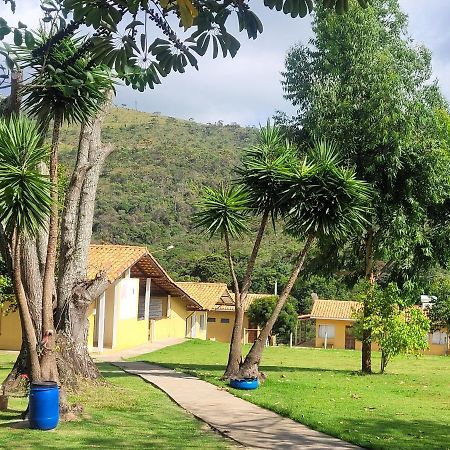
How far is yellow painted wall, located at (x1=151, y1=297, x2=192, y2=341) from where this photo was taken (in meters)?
34.4

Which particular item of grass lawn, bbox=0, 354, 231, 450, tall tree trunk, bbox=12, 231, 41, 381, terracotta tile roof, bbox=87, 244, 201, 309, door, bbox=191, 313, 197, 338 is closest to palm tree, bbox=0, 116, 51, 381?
tall tree trunk, bbox=12, 231, 41, 381

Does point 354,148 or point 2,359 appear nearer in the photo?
point 354,148

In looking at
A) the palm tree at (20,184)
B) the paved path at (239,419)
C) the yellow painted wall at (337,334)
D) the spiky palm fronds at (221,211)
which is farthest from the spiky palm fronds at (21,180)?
the yellow painted wall at (337,334)

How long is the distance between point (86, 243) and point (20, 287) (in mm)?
3785

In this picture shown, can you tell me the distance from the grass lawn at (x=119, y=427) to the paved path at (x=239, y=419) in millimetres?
318

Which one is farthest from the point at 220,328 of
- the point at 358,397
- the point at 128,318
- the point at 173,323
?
the point at 358,397

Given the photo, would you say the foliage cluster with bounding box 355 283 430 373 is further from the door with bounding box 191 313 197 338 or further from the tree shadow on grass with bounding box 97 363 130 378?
the door with bounding box 191 313 197 338

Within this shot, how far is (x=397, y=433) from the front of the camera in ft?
32.1

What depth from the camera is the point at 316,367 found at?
21484mm

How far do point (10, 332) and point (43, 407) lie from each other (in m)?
19.3

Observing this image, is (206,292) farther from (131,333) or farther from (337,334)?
(131,333)

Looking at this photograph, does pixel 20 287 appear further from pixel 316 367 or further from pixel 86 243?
pixel 316 367

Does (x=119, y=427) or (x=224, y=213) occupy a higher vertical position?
(x=224, y=213)

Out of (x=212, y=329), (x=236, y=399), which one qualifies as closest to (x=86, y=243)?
(x=236, y=399)
